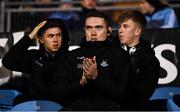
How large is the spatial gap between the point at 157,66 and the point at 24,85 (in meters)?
2.85

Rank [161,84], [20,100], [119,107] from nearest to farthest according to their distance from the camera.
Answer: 1. [119,107]
2. [20,100]
3. [161,84]

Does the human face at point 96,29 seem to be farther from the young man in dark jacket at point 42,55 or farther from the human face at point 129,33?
the young man in dark jacket at point 42,55

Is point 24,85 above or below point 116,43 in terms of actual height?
below

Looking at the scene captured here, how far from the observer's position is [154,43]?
737cm

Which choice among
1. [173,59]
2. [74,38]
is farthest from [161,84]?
[74,38]

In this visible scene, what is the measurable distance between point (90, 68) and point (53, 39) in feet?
4.20

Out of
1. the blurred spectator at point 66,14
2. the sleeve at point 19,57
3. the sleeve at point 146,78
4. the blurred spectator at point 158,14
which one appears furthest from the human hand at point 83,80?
the blurred spectator at point 66,14

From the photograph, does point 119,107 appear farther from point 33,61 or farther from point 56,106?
point 33,61

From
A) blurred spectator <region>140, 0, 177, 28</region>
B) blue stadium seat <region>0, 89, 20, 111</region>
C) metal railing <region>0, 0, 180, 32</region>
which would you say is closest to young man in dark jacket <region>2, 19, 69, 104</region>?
blue stadium seat <region>0, 89, 20, 111</region>

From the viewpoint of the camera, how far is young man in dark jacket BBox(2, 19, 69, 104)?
19.4ft

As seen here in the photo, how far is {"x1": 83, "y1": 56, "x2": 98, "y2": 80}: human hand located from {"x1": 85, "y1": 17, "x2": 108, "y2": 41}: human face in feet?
2.35

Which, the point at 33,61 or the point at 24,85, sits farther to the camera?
the point at 24,85

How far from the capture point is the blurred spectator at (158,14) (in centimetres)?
821

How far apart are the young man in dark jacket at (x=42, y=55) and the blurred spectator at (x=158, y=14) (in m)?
2.54
